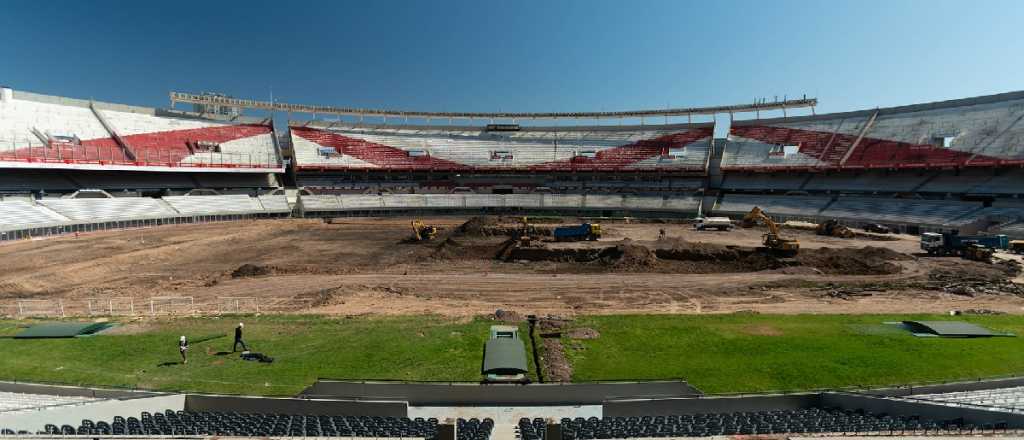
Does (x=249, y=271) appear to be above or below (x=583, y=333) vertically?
above

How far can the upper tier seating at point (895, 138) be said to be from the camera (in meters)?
53.3

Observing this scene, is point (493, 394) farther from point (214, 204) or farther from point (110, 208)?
point (214, 204)

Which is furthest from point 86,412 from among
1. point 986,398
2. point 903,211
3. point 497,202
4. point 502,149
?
point 502,149

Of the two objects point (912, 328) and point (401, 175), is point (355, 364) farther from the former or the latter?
point (401, 175)

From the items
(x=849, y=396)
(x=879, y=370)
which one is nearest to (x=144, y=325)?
(x=849, y=396)

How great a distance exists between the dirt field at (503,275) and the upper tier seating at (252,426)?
1264 centimetres

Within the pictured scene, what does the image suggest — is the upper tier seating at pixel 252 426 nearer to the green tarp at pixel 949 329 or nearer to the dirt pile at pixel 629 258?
the green tarp at pixel 949 329

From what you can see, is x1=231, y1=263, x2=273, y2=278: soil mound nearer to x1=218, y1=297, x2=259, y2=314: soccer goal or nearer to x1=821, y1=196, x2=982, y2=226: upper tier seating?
x1=218, y1=297, x2=259, y2=314: soccer goal

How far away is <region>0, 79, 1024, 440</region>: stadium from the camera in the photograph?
13633mm

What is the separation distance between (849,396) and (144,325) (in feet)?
89.9

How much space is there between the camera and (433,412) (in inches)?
551

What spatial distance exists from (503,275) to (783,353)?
1925 cm

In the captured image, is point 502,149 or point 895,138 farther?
point 502,149

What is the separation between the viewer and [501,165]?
8131 cm
